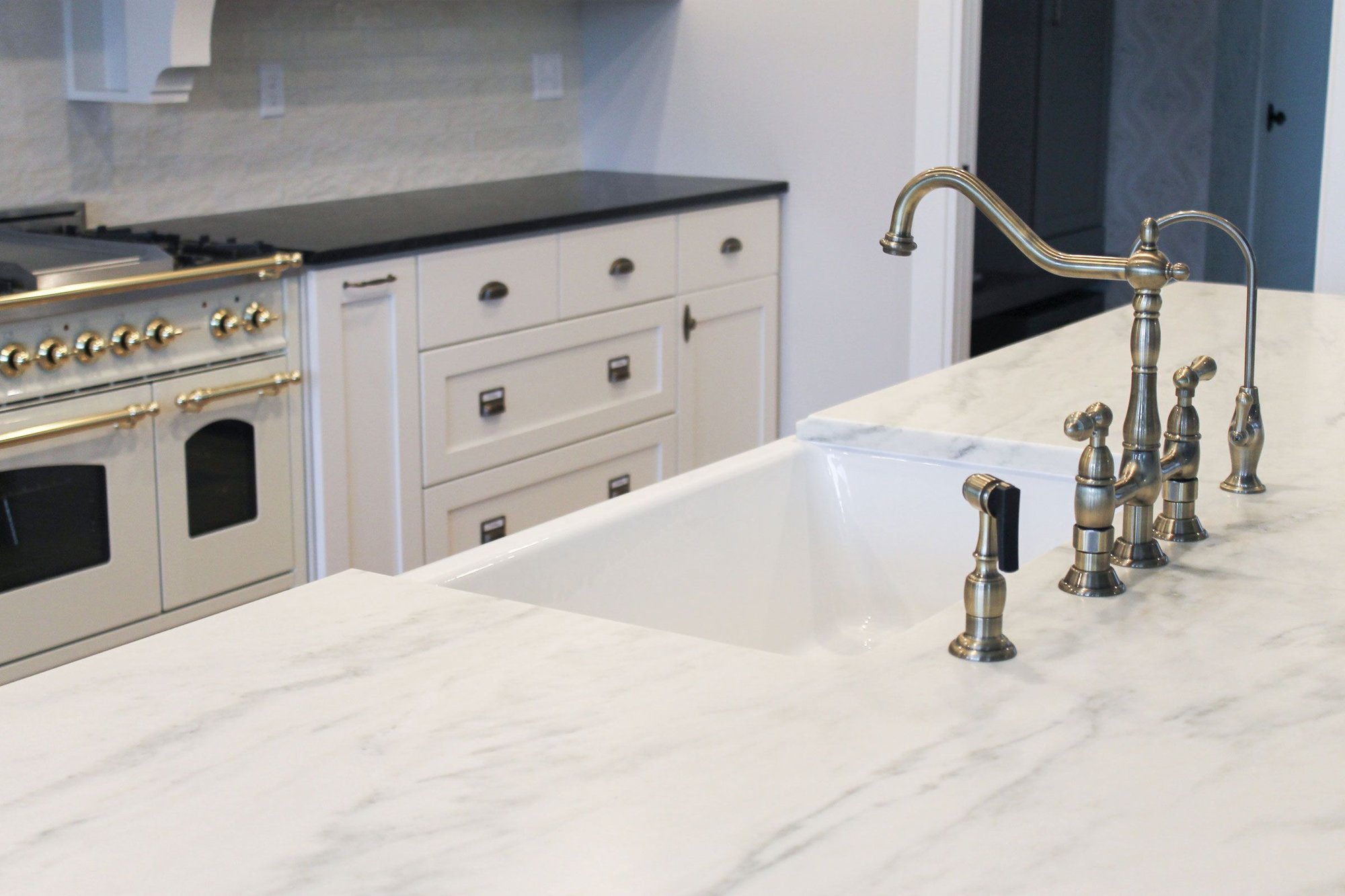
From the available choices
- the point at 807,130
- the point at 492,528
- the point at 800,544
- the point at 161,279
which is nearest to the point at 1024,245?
the point at 800,544

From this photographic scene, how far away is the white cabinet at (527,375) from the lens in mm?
2791

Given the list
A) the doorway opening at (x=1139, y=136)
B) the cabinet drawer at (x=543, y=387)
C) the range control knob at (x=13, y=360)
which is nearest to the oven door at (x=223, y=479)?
the range control knob at (x=13, y=360)

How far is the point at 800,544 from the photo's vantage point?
1.70 meters

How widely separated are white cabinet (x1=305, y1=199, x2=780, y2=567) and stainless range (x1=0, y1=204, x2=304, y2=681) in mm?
124

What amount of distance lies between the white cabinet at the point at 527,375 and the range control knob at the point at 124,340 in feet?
1.24

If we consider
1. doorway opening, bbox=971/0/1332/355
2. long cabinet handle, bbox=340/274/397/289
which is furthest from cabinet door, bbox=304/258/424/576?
doorway opening, bbox=971/0/1332/355

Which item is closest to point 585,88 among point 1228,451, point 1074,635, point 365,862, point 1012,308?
point 1012,308

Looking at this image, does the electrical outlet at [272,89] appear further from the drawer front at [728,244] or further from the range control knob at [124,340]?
the range control knob at [124,340]

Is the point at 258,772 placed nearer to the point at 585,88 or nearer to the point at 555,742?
the point at 555,742

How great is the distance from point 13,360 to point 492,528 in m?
1.19

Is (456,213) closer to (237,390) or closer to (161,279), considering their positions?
(237,390)

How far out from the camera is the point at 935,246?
3666 mm

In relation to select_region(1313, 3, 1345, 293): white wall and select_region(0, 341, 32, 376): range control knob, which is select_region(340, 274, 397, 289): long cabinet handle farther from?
select_region(1313, 3, 1345, 293): white wall

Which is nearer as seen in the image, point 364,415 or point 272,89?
point 364,415
